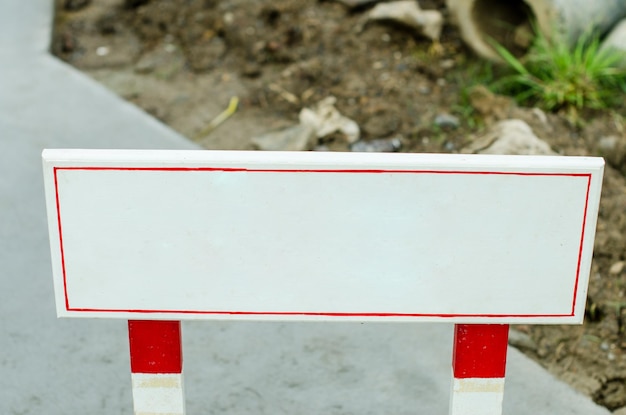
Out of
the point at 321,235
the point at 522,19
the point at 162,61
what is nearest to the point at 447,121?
the point at 522,19

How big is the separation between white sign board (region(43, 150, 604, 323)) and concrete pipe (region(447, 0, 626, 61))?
8.62ft

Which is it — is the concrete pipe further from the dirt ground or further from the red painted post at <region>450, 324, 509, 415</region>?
the red painted post at <region>450, 324, 509, 415</region>

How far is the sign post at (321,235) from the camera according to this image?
1761mm

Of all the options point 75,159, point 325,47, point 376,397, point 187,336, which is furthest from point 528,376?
point 325,47

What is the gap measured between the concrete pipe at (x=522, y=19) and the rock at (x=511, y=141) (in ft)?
2.53

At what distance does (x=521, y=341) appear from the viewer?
3002 millimetres

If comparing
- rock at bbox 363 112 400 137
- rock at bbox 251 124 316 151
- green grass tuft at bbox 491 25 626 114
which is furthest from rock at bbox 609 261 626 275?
rock at bbox 251 124 316 151

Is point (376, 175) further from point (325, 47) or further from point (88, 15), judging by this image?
point (88, 15)

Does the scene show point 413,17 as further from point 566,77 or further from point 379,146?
point 379,146

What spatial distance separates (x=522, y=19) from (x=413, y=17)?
0.55m

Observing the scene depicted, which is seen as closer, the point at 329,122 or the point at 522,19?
the point at 329,122

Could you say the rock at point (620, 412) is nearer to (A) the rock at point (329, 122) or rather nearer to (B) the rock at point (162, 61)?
(A) the rock at point (329, 122)

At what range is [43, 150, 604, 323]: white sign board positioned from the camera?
1.76 metres

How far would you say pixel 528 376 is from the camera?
2.76 metres
